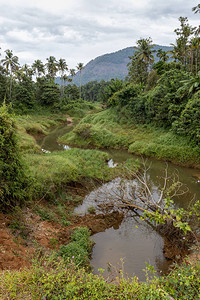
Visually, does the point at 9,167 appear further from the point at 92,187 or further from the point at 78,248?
the point at 92,187

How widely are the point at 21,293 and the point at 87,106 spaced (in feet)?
189

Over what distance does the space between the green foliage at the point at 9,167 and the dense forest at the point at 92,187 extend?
0.03m

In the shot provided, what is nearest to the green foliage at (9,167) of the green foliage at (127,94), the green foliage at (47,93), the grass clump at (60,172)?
the grass clump at (60,172)

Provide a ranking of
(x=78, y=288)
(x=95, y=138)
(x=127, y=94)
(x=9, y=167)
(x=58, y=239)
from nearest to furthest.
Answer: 1. (x=78, y=288)
2. (x=9, y=167)
3. (x=58, y=239)
4. (x=95, y=138)
5. (x=127, y=94)

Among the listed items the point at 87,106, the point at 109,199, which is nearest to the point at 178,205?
the point at 109,199

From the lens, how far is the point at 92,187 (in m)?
12.5

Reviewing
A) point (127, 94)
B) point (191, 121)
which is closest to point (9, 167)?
point (191, 121)

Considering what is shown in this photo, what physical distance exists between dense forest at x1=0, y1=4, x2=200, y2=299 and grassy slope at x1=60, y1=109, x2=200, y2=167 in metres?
0.10

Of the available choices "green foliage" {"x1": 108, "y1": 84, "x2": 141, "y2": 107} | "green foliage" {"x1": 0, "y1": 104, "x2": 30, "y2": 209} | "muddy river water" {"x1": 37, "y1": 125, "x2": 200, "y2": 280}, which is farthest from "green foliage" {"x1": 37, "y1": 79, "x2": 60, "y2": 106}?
"green foliage" {"x1": 0, "y1": 104, "x2": 30, "y2": 209}

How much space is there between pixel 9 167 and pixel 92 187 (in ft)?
21.3

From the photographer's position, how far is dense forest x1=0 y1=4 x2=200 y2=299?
3758 millimetres

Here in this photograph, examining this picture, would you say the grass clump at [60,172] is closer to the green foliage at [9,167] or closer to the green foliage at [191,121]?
the green foliage at [9,167]

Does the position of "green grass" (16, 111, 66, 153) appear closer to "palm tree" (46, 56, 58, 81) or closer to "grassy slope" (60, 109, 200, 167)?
"grassy slope" (60, 109, 200, 167)

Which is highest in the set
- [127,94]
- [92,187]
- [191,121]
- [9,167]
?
[127,94]
